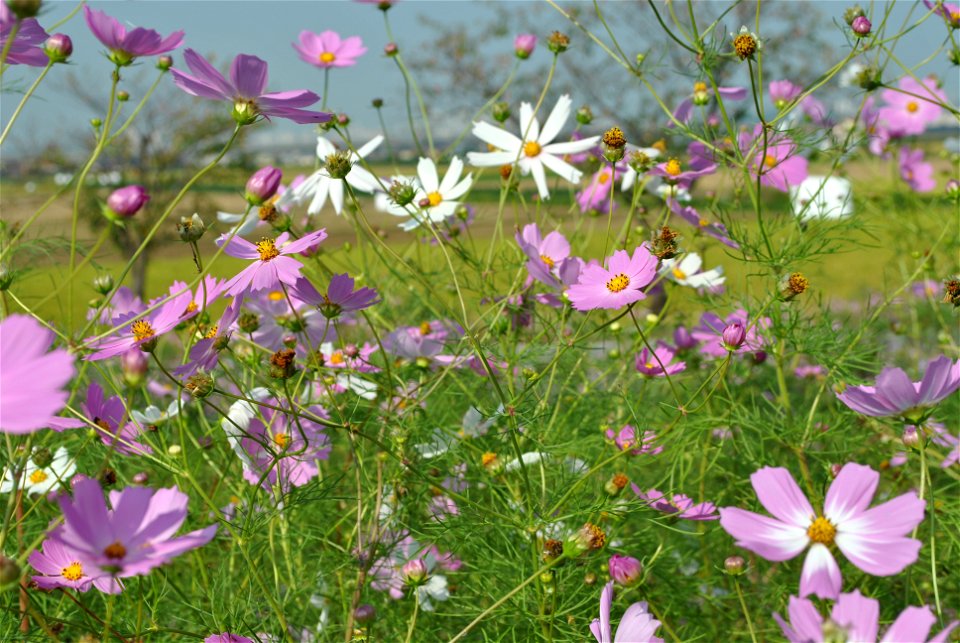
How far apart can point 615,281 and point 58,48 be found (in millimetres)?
491

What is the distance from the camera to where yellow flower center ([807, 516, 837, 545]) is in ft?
1.62

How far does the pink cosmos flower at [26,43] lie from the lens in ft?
1.97

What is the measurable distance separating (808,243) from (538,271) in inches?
14.9

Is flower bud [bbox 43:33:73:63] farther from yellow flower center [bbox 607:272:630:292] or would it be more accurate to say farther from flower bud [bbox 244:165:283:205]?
yellow flower center [bbox 607:272:630:292]

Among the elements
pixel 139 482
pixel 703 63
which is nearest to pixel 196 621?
pixel 139 482

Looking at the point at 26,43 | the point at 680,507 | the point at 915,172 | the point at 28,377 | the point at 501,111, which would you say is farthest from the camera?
the point at 915,172

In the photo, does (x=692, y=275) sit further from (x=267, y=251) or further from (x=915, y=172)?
(x=915, y=172)

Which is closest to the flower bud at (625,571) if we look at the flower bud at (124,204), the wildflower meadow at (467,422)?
the wildflower meadow at (467,422)

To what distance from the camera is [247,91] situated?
631 mm

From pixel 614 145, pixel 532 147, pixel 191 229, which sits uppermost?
pixel 532 147

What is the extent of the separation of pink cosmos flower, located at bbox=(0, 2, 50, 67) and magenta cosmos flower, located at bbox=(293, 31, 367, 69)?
0.62m

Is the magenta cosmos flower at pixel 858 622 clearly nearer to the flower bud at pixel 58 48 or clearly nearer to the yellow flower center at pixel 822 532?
the yellow flower center at pixel 822 532

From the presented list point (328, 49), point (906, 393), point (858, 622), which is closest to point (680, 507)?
point (906, 393)

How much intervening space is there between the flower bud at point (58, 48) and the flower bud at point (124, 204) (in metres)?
0.18
